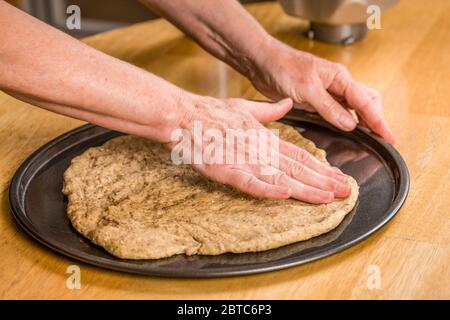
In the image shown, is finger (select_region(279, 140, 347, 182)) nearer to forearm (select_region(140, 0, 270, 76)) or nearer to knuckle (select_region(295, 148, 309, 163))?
knuckle (select_region(295, 148, 309, 163))

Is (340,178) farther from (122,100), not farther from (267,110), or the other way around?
(122,100)

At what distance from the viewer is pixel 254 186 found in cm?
117

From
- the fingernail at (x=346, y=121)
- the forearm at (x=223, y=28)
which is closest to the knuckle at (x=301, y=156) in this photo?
the fingernail at (x=346, y=121)

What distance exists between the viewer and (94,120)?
1218mm

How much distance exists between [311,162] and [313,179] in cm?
5

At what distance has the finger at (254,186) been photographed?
117cm

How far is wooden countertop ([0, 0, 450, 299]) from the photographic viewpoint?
40.3 inches

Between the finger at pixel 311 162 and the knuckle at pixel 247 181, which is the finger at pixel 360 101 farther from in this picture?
the knuckle at pixel 247 181

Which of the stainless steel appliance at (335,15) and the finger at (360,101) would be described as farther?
the stainless steel appliance at (335,15)

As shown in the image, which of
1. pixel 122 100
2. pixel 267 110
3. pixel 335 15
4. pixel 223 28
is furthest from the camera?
pixel 335 15

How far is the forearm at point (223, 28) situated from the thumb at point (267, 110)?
0.68 ft

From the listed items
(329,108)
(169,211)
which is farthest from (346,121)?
(169,211)
